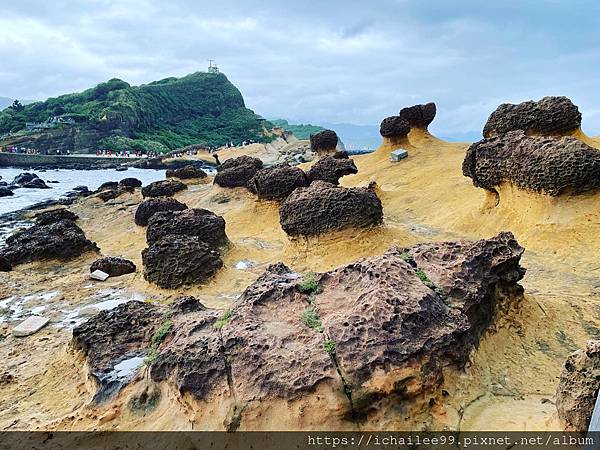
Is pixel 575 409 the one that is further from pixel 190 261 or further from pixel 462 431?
pixel 190 261

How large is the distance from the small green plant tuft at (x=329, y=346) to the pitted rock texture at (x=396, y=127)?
20896 millimetres

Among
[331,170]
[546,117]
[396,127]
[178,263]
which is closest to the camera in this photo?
[178,263]

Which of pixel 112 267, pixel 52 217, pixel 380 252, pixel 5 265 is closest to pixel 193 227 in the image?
pixel 112 267

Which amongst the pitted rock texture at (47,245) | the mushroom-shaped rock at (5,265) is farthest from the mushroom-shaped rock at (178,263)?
the mushroom-shaped rock at (5,265)

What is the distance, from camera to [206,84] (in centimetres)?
9756

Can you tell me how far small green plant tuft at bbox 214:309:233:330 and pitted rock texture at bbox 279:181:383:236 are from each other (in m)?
5.51

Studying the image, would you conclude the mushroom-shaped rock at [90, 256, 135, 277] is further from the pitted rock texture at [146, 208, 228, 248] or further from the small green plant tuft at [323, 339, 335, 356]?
the small green plant tuft at [323, 339, 335, 356]

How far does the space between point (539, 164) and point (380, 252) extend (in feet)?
12.5

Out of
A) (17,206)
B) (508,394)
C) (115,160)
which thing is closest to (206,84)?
(115,160)

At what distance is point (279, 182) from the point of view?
14.5 metres

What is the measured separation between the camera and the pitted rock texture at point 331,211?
9.87 metres

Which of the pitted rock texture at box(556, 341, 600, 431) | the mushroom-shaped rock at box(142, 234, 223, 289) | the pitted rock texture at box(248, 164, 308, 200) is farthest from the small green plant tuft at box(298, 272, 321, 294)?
the pitted rock texture at box(248, 164, 308, 200)

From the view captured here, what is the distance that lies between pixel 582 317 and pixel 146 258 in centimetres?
750

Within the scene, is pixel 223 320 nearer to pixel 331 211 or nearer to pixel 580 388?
pixel 580 388
